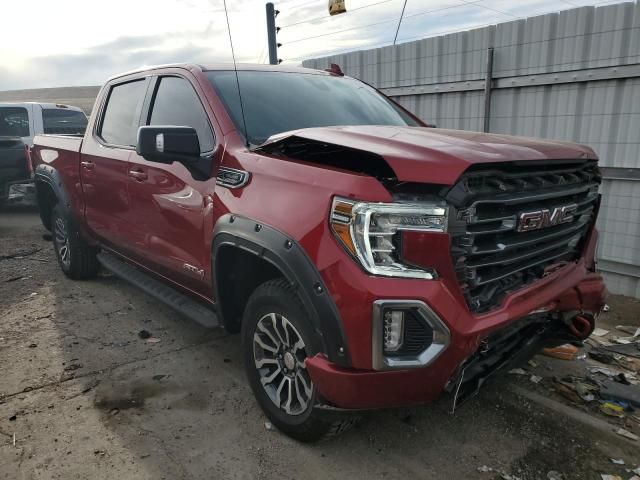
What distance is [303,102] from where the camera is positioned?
344cm

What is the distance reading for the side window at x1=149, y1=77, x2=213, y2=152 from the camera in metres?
3.23

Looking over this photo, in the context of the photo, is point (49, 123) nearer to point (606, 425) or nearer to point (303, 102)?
point (303, 102)

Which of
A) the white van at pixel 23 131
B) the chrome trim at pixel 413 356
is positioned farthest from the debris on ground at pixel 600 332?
the white van at pixel 23 131

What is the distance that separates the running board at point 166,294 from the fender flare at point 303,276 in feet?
2.60

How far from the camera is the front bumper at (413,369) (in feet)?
7.04

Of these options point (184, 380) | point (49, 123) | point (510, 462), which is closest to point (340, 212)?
point (510, 462)

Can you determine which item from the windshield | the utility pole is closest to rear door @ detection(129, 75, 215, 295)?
the windshield

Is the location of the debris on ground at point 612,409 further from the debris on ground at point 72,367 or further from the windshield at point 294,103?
the debris on ground at point 72,367

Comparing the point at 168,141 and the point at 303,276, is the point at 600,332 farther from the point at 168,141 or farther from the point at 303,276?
the point at 168,141

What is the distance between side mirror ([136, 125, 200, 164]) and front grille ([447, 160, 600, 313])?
5.05 ft

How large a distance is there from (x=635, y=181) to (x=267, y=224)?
161 inches

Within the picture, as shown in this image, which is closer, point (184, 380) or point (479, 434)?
point (479, 434)

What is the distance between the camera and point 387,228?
2.17 metres

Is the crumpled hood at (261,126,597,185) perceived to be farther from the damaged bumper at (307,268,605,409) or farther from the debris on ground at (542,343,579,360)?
the debris on ground at (542,343,579,360)
